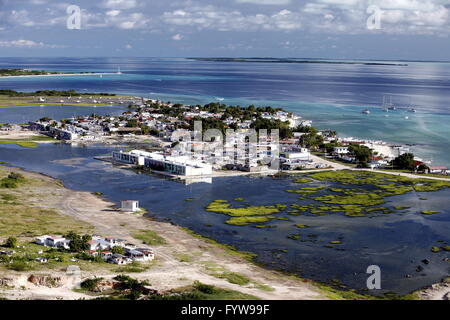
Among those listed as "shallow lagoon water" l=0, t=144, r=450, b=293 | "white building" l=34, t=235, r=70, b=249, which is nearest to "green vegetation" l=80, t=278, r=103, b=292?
"white building" l=34, t=235, r=70, b=249

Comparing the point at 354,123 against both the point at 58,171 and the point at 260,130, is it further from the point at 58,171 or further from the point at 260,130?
the point at 58,171

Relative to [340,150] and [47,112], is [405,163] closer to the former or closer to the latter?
[340,150]

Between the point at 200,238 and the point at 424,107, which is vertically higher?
the point at 424,107

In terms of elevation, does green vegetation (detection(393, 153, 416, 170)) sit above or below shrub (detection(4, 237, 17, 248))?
above

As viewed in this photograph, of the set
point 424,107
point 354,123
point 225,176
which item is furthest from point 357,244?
point 424,107

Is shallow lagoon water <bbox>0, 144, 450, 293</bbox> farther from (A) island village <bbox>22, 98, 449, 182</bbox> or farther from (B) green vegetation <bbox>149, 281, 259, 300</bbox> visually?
(B) green vegetation <bbox>149, 281, 259, 300</bbox>

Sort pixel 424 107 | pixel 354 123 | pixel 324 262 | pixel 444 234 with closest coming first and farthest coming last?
pixel 324 262, pixel 444 234, pixel 354 123, pixel 424 107
